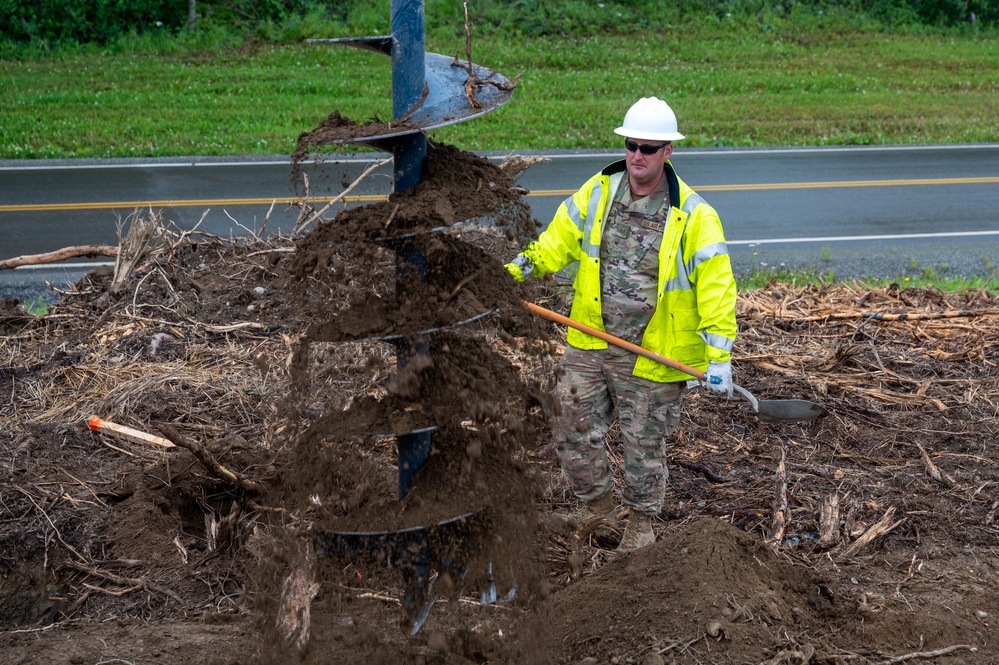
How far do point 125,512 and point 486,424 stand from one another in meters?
2.47

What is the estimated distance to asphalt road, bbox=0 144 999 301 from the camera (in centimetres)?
1104

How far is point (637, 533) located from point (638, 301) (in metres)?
1.27

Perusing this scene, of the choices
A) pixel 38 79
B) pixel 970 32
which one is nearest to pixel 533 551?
pixel 38 79

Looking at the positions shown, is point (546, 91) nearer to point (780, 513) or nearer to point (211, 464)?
point (780, 513)

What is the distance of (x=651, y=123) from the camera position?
15.9 feet

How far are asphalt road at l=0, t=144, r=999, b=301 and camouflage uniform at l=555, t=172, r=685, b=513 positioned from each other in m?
5.07

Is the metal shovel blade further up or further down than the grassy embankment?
further down

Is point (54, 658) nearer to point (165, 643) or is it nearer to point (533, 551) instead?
point (165, 643)

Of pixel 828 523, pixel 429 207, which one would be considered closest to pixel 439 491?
pixel 429 207

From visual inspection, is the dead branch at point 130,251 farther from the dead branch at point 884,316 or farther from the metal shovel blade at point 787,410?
the dead branch at point 884,316

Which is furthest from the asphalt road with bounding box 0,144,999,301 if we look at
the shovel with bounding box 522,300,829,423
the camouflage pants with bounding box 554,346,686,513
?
the camouflage pants with bounding box 554,346,686,513

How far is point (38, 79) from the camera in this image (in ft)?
60.1

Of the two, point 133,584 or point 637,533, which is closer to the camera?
point 133,584

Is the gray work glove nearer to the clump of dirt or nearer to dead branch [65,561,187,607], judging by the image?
the clump of dirt
